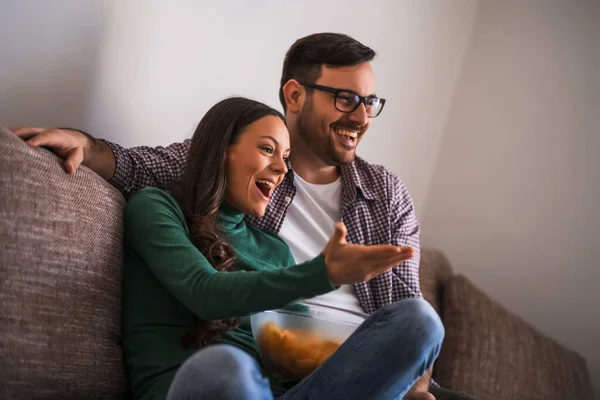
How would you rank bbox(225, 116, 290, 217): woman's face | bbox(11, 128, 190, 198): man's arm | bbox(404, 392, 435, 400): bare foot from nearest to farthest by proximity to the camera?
bbox(11, 128, 190, 198): man's arm < bbox(225, 116, 290, 217): woman's face < bbox(404, 392, 435, 400): bare foot

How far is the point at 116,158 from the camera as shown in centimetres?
142

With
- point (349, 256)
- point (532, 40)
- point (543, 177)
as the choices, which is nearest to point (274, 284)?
point (349, 256)

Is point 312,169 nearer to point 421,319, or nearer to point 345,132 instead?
point 345,132

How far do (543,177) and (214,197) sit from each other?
1653 mm

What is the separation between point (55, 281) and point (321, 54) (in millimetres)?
977

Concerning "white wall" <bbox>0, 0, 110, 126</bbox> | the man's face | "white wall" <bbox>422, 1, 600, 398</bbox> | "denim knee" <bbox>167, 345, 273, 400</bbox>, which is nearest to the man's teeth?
the man's face

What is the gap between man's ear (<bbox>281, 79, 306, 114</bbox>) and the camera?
1847 millimetres

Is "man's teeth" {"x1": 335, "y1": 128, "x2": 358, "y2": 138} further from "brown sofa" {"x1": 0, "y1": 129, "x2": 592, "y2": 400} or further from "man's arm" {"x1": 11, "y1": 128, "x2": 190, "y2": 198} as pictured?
"brown sofa" {"x1": 0, "y1": 129, "x2": 592, "y2": 400}

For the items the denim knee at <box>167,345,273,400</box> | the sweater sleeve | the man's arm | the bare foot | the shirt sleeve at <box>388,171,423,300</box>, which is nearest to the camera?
the denim knee at <box>167,345,273,400</box>

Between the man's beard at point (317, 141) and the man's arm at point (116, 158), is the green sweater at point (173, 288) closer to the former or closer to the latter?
the man's arm at point (116, 158)

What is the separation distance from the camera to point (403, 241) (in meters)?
1.87

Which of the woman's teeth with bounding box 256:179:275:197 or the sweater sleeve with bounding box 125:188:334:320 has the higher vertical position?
the woman's teeth with bounding box 256:179:275:197

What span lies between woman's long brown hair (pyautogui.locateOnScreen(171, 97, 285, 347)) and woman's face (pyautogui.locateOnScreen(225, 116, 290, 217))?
17mm

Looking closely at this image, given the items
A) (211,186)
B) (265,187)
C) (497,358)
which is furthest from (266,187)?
(497,358)
